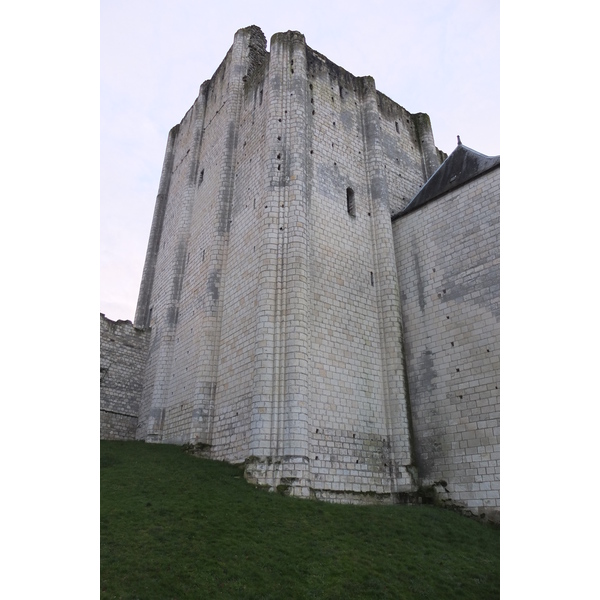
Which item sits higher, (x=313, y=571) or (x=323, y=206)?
(x=323, y=206)

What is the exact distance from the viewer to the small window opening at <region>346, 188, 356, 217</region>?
1763cm

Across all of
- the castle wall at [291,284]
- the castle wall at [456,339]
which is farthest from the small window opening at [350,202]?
the castle wall at [456,339]

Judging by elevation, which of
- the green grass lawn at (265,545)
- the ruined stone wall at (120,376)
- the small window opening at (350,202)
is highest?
the small window opening at (350,202)

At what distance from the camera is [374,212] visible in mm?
18188

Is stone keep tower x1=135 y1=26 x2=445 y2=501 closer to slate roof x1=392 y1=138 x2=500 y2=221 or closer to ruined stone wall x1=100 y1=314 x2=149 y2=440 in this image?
ruined stone wall x1=100 y1=314 x2=149 y2=440

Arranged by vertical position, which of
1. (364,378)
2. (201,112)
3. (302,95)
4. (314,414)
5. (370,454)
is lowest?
(370,454)

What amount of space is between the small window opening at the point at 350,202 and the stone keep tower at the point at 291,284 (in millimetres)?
54

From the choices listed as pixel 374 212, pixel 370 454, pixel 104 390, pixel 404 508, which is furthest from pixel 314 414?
pixel 104 390

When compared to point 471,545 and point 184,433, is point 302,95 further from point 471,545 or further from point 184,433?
point 471,545

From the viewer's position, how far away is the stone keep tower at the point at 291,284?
13094 millimetres

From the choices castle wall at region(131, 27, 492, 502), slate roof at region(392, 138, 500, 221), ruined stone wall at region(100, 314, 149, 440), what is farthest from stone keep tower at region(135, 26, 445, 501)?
slate roof at region(392, 138, 500, 221)

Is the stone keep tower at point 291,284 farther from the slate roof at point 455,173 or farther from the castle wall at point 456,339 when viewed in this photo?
the slate roof at point 455,173

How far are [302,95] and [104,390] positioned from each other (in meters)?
14.4

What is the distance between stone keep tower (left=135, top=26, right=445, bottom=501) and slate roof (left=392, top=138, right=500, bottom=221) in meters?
1.45
